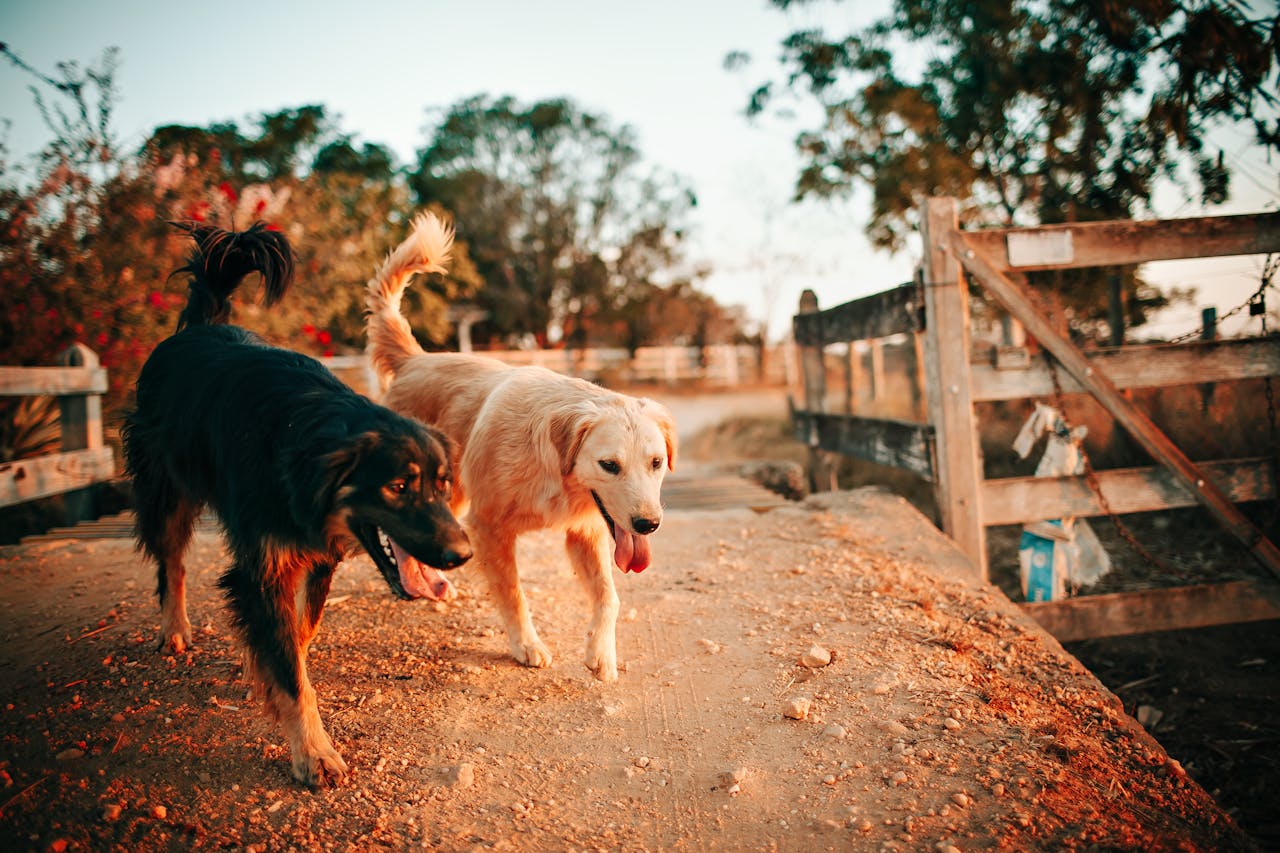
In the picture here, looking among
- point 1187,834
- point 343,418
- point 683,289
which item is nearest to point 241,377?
point 343,418

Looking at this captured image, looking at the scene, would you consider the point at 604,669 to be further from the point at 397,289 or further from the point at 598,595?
the point at 397,289

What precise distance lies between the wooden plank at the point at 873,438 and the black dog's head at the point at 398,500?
135 inches

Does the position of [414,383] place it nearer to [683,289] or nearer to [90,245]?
[90,245]

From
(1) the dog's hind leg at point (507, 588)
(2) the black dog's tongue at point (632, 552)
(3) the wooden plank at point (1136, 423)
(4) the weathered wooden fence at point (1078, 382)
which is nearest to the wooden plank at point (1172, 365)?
(4) the weathered wooden fence at point (1078, 382)

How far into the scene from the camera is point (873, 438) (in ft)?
19.1

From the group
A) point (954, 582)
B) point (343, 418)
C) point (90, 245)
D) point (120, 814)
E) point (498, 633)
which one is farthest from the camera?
point (90, 245)

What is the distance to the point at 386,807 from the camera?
244 cm

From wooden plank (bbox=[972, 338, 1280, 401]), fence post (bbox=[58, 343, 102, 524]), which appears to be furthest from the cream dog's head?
fence post (bbox=[58, 343, 102, 524])

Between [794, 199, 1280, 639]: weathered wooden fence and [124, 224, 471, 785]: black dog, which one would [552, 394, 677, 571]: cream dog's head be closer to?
[124, 224, 471, 785]: black dog

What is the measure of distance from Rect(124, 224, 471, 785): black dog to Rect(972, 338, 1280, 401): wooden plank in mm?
3571

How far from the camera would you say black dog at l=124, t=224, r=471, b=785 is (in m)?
2.48

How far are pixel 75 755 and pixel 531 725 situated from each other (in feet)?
5.11

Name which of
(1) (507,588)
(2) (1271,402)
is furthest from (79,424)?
(2) (1271,402)

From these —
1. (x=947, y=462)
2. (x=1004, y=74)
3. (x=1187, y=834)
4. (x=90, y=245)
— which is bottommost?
(x=1187, y=834)
